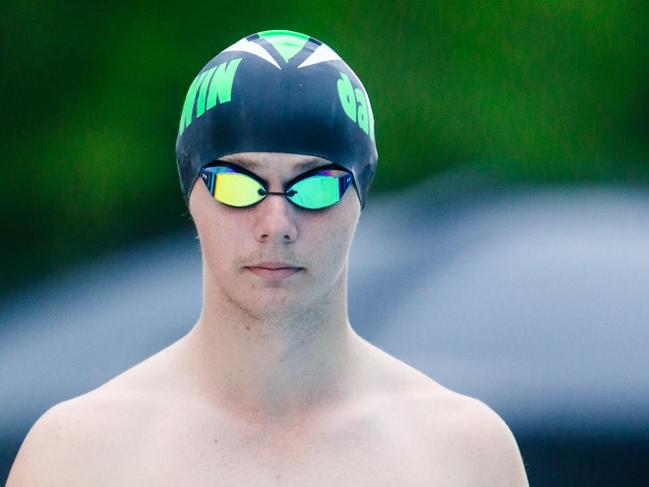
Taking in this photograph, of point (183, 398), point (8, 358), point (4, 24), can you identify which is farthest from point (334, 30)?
point (183, 398)

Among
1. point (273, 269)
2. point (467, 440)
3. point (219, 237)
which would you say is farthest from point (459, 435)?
point (219, 237)

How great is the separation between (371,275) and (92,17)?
407cm

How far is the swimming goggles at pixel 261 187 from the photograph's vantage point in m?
2.91

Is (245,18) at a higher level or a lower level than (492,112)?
higher

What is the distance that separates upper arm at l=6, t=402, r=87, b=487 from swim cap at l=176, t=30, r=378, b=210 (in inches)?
26.5

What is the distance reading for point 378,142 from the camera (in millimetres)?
10023

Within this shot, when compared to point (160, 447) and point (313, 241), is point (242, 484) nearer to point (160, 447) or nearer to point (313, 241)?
point (160, 447)

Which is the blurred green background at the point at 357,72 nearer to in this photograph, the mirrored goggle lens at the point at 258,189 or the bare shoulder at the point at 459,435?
the bare shoulder at the point at 459,435

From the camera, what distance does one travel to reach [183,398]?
10.4 feet

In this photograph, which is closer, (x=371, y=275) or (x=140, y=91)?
(x=371, y=275)

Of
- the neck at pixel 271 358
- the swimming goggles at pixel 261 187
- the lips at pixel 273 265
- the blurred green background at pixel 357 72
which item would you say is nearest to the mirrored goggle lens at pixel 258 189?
the swimming goggles at pixel 261 187

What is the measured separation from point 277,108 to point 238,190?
0.22 meters

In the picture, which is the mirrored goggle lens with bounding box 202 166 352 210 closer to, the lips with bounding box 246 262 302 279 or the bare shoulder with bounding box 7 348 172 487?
the lips with bounding box 246 262 302 279

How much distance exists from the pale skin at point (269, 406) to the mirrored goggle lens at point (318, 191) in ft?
0.08
